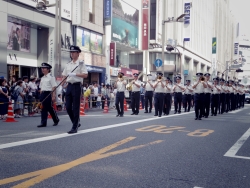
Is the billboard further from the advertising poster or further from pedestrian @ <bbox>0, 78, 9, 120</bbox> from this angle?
pedestrian @ <bbox>0, 78, 9, 120</bbox>

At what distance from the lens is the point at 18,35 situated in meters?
22.3

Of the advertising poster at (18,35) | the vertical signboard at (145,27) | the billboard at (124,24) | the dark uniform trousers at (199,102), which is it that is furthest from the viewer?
the vertical signboard at (145,27)

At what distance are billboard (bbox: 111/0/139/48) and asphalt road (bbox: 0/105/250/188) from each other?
90.1 ft

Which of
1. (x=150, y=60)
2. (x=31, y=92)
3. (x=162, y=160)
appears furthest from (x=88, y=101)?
(x=150, y=60)

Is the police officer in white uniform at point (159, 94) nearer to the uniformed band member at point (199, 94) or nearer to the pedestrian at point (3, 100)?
the uniformed band member at point (199, 94)

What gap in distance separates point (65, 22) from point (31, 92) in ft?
38.2

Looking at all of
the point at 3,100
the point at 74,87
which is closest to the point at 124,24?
the point at 3,100

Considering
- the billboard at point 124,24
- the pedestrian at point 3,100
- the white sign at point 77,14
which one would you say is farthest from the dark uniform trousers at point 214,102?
the billboard at point 124,24

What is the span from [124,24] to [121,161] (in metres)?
32.0

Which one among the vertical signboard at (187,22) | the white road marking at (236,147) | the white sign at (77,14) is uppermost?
the vertical signboard at (187,22)

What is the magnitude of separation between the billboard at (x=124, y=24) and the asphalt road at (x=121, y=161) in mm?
27455

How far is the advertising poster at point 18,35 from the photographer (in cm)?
2138

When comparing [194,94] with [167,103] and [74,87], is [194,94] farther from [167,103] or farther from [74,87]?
[74,87]

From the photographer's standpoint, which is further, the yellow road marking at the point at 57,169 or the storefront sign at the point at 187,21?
the storefront sign at the point at 187,21
